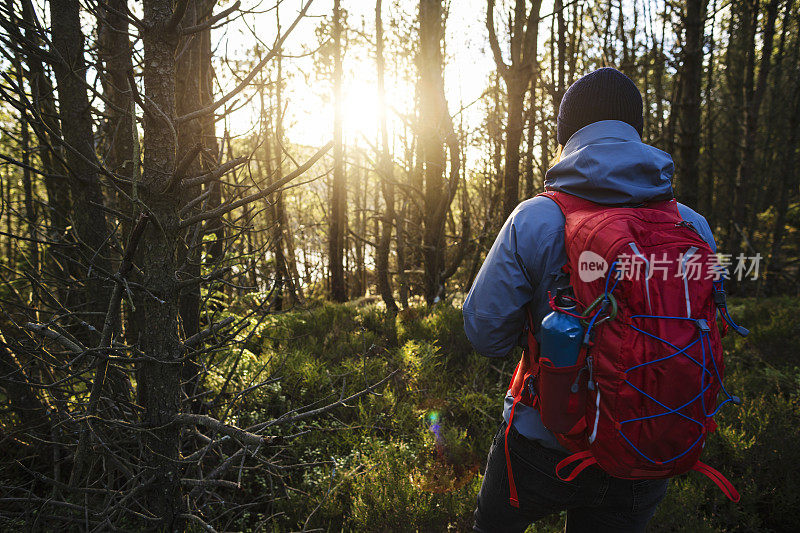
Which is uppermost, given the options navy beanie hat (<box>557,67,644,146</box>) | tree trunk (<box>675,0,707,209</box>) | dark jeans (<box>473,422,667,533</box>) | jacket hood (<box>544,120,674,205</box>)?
tree trunk (<box>675,0,707,209</box>)

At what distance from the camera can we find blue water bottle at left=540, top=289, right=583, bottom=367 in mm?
1325

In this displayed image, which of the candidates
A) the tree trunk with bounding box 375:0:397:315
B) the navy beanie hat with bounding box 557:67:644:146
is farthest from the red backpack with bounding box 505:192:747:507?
the tree trunk with bounding box 375:0:397:315

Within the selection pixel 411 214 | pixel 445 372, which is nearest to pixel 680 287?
pixel 445 372

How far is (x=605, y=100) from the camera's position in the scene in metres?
1.64

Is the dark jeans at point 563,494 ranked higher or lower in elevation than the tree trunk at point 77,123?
lower

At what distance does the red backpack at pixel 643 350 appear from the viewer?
1271 millimetres

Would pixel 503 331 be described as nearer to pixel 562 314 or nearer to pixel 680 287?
pixel 562 314

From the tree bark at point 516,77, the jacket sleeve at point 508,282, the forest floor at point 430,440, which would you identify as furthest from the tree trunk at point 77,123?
the tree bark at point 516,77

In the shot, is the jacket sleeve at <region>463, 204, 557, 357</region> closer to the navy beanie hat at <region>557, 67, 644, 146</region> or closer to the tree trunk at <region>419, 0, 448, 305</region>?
the navy beanie hat at <region>557, 67, 644, 146</region>

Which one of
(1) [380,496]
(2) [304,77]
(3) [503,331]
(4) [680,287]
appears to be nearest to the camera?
(4) [680,287]

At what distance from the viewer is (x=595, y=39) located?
12219 mm

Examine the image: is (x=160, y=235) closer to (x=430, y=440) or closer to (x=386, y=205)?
(x=430, y=440)

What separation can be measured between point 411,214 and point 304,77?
5.93 metres

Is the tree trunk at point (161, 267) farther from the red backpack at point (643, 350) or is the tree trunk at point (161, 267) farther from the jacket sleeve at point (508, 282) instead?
the red backpack at point (643, 350)
